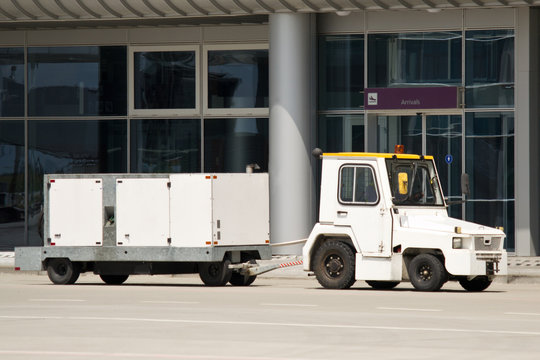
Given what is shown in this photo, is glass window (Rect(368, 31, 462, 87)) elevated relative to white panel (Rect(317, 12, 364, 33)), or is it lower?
lower

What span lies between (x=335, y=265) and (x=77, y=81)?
14086 mm

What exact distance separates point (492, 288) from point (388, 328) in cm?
820

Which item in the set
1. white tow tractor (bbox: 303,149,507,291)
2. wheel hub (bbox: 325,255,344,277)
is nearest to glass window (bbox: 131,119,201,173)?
white tow tractor (bbox: 303,149,507,291)

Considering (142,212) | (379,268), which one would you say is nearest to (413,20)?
(142,212)

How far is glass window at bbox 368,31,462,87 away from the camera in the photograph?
28.7 metres

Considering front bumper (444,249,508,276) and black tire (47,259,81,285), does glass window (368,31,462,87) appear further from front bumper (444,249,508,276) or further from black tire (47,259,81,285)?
front bumper (444,249,508,276)

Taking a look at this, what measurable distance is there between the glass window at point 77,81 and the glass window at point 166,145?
775 millimetres

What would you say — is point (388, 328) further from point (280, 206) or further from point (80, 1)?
point (80, 1)

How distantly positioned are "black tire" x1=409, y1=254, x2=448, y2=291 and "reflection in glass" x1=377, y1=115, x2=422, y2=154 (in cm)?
999

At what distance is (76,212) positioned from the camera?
21.9 meters

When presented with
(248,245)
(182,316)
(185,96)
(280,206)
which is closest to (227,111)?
(185,96)

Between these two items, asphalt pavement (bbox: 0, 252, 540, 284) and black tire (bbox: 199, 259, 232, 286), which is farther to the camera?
asphalt pavement (bbox: 0, 252, 540, 284)

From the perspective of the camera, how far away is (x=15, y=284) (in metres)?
21.9

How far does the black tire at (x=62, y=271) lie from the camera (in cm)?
2178
